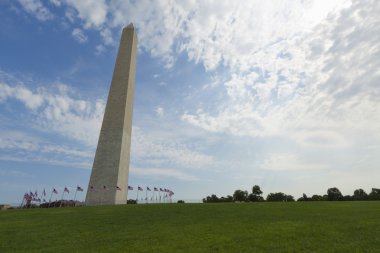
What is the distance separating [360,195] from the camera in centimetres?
6166

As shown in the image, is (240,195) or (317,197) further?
(240,195)

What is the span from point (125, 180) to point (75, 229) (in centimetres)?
3018

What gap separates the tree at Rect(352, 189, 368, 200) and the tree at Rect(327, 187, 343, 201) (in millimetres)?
2691

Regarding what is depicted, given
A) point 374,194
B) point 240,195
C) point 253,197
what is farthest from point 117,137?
point 374,194

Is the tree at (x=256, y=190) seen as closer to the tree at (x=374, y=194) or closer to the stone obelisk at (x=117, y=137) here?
the tree at (x=374, y=194)

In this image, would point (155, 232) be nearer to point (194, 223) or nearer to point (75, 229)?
point (194, 223)

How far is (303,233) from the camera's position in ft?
45.8

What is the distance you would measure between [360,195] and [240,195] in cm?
2254

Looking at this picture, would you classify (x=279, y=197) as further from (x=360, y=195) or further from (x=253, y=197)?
(x=360, y=195)

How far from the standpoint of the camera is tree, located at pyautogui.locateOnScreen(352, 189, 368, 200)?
5859 cm

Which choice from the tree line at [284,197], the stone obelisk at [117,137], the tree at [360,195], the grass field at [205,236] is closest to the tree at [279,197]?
the tree line at [284,197]

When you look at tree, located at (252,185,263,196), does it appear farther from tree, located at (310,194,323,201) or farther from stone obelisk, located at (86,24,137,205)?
stone obelisk, located at (86,24,137,205)

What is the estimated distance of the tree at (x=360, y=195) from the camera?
2307 inches

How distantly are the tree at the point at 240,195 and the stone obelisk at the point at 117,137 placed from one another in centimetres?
2151
